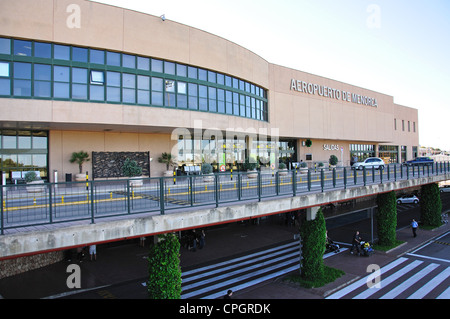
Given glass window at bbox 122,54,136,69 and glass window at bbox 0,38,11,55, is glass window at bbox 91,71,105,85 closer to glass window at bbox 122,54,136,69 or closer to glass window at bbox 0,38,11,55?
glass window at bbox 122,54,136,69

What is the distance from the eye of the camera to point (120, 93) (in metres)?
21.8

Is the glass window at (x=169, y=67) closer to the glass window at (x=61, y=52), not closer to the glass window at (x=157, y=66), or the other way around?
the glass window at (x=157, y=66)

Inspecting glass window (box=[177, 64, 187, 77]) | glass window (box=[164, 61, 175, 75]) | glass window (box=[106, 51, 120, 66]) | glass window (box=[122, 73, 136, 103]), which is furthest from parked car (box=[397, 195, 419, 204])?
glass window (box=[106, 51, 120, 66])

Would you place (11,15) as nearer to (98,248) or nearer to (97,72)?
(97,72)

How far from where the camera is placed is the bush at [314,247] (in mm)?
14961

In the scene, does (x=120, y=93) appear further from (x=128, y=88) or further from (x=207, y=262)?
(x=207, y=262)

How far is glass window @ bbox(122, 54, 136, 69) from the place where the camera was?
72.6 feet

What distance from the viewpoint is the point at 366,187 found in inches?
661

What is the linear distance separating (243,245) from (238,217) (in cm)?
1206

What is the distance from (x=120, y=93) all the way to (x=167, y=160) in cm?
715

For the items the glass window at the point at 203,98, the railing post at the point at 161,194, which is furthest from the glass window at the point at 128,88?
the railing post at the point at 161,194

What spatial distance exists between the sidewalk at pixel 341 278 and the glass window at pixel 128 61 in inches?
664

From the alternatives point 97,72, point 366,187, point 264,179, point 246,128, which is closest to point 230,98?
point 246,128

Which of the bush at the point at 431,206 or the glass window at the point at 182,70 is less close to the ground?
the glass window at the point at 182,70
